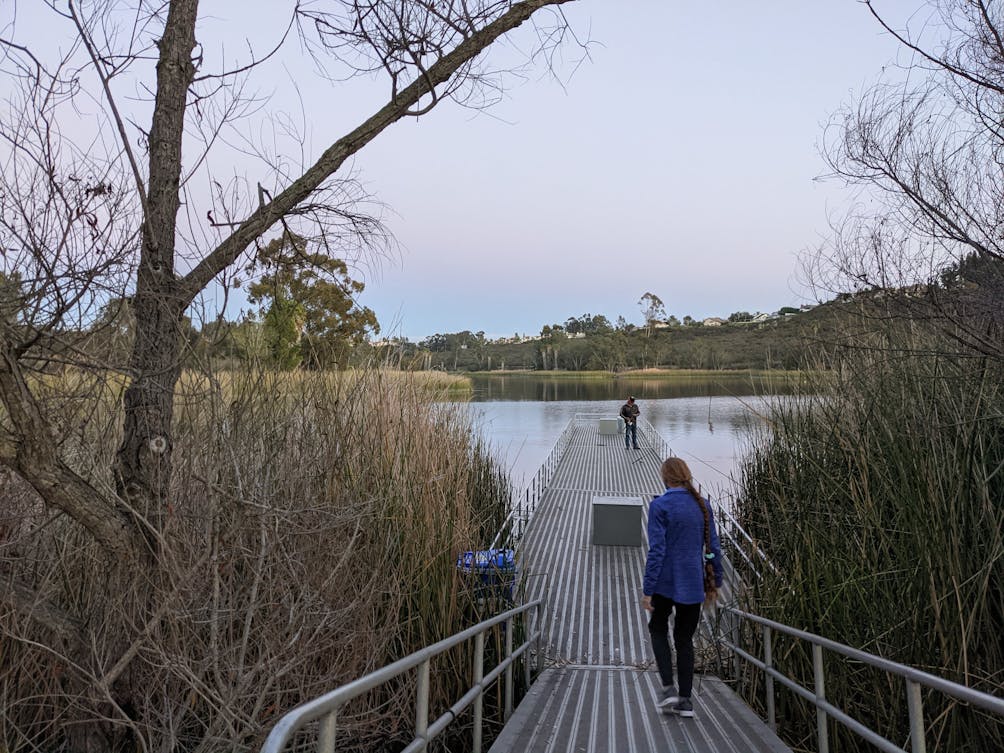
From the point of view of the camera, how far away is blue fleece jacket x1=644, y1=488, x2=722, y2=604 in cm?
465

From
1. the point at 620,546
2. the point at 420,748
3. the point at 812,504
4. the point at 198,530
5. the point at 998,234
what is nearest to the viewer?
the point at 420,748

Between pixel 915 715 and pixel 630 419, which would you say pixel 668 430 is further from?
pixel 915 715

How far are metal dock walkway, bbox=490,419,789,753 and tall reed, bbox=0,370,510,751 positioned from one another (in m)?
0.89

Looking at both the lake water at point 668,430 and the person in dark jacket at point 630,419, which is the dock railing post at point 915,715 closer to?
the lake water at point 668,430

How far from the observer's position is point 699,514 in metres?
4.75

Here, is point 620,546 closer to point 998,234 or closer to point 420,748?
point 998,234

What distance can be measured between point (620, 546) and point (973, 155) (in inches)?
313

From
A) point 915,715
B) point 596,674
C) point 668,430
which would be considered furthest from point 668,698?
point 668,430

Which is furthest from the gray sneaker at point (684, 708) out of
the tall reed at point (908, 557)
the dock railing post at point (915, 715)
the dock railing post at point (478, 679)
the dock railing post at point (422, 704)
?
the dock railing post at point (422, 704)

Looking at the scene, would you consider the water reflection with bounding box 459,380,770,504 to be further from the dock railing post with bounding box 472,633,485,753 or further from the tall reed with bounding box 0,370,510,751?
the dock railing post with bounding box 472,633,485,753

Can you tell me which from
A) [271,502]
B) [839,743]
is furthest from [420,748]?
[839,743]

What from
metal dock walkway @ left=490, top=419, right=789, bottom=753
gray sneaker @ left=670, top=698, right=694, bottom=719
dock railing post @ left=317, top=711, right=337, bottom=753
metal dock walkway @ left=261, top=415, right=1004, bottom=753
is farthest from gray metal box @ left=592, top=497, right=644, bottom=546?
dock railing post @ left=317, top=711, right=337, bottom=753

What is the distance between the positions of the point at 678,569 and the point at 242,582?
255 cm

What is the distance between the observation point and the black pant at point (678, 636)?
470 cm
